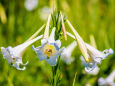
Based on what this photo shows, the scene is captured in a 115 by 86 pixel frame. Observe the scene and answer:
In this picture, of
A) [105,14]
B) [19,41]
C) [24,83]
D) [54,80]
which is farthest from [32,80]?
[105,14]

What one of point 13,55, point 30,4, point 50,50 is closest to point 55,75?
point 50,50

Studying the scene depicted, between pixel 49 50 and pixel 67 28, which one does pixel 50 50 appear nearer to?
pixel 49 50

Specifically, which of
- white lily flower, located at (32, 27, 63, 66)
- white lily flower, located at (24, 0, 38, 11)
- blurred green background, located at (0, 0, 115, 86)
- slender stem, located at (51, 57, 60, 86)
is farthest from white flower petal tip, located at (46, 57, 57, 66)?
white lily flower, located at (24, 0, 38, 11)

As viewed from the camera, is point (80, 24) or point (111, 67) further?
point (80, 24)

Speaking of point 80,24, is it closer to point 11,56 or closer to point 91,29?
point 91,29

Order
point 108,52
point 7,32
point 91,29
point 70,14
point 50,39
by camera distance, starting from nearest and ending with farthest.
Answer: point 50,39
point 108,52
point 7,32
point 91,29
point 70,14

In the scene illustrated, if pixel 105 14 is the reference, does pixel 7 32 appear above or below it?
below

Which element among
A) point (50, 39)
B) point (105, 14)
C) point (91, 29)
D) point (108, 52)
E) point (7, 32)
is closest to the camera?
point (50, 39)
